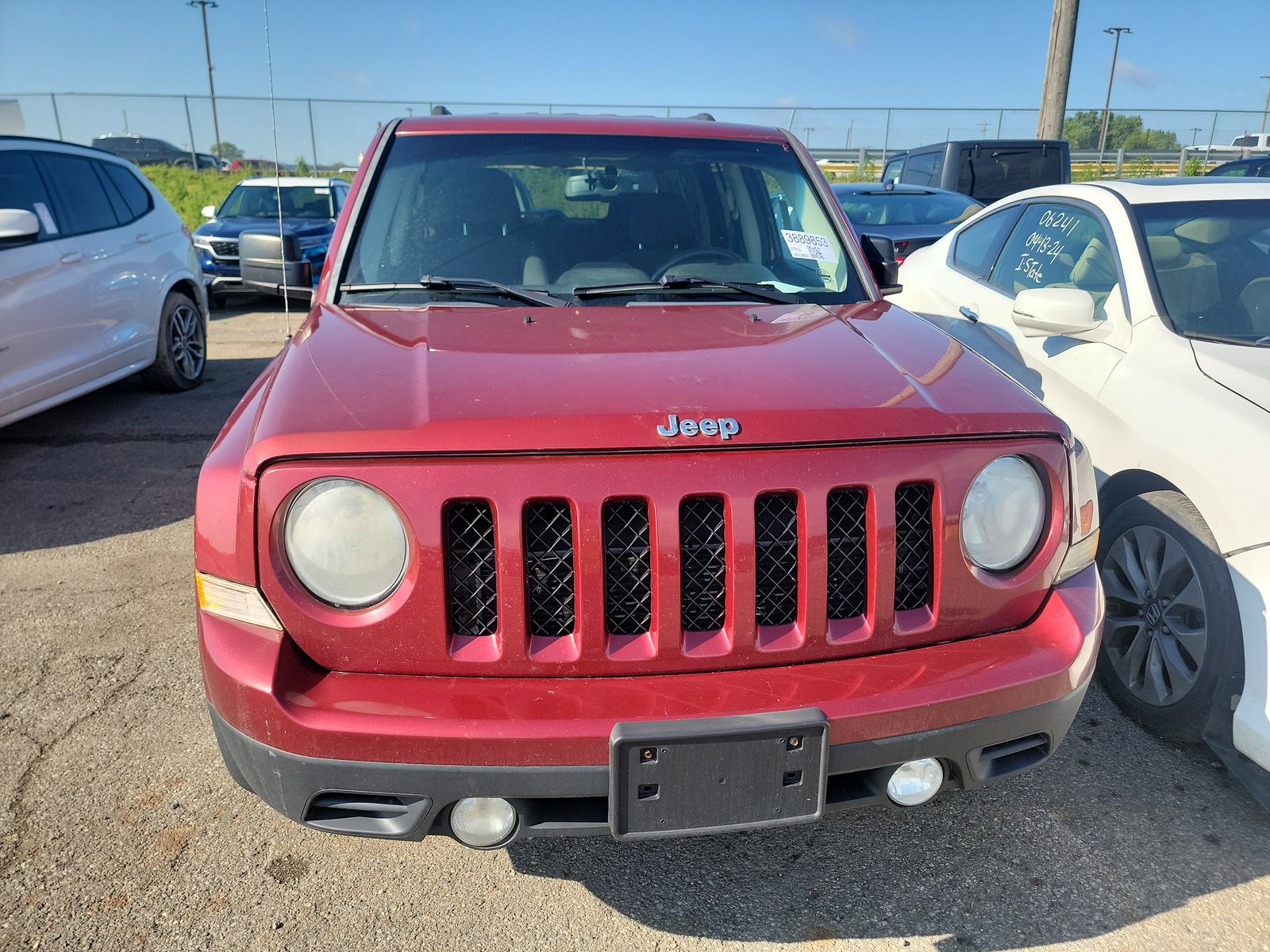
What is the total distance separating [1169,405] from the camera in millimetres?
2809

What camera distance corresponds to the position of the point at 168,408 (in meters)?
6.54

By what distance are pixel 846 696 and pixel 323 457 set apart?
1.08m

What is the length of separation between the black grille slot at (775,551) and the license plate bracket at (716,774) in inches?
9.5

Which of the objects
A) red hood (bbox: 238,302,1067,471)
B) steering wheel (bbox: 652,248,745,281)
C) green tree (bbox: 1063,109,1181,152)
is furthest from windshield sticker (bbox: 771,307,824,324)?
green tree (bbox: 1063,109,1181,152)

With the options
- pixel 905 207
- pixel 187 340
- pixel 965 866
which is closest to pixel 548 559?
pixel 965 866

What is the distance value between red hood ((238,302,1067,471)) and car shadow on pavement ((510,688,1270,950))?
3.21ft

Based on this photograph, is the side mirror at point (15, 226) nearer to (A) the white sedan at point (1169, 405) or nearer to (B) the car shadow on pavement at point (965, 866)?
(B) the car shadow on pavement at point (965, 866)

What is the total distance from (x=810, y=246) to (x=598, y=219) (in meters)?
0.72

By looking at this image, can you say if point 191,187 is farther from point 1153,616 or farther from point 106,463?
point 1153,616

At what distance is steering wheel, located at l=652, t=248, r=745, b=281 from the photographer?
3012 mm

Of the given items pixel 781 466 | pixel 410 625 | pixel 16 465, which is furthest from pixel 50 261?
pixel 781 466

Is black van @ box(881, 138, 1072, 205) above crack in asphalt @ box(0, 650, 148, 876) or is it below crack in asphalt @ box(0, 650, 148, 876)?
above

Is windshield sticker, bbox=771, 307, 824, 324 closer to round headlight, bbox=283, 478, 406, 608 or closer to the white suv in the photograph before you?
round headlight, bbox=283, 478, 406, 608

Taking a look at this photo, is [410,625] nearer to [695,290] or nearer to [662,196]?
[695,290]
